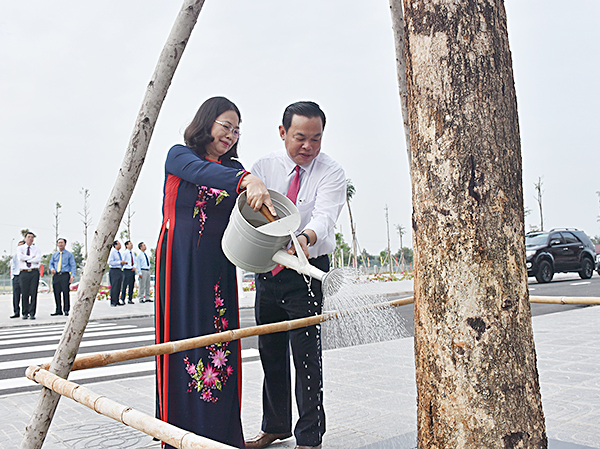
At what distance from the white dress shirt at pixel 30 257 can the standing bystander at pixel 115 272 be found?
3.09m

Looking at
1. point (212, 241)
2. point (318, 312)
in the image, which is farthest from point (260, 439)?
point (212, 241)

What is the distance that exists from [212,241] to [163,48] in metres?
0.86

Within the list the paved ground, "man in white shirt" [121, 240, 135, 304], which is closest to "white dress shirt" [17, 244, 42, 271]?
"man in white shirt" [121, 240, 135, 304]

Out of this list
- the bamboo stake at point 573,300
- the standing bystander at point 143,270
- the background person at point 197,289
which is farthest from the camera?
the standing bystander at point 143,270

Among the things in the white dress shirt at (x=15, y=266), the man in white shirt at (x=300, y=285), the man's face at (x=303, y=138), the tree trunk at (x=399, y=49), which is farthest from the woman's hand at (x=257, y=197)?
the white dress shirt at (x=15, y=266)

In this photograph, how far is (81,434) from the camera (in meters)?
3.21

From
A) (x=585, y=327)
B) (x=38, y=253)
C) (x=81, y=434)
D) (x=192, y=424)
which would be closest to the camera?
(x=192, y=424)

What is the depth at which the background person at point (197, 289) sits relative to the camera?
2430 millimetres

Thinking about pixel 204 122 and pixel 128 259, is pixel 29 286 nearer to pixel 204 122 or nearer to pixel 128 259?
pixel 128 259

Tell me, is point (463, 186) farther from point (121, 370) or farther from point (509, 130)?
point (121, 370)

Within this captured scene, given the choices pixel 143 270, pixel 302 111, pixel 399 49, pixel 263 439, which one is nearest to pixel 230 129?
pixel 302 111

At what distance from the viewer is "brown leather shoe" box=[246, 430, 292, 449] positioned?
2809 mm

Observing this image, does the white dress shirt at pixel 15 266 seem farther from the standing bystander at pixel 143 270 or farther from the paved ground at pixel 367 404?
the paved ground at pixel 367 404

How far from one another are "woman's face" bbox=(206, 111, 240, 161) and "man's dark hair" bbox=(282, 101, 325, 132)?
27cm
